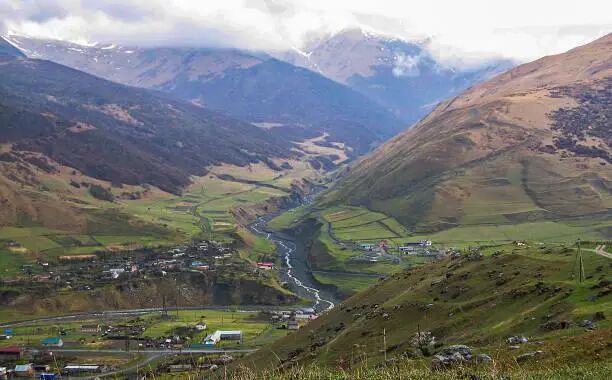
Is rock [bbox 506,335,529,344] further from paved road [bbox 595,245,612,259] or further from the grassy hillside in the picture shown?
paved road [bbox 595,245,612,259]

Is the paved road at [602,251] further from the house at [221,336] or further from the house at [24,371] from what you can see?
the house at [24,371]

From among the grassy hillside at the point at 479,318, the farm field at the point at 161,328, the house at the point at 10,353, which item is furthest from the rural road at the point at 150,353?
the grassy hillside at the point at 479,318

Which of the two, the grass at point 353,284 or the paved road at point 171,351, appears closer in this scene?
the paved road at point 171,351

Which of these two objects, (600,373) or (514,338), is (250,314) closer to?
(514,338)

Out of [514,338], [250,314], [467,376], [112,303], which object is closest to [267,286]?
[250,314]

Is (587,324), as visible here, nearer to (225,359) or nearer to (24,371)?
(225,359)

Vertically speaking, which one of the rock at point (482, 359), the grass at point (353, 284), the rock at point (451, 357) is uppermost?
the rock at point (482, 359)
